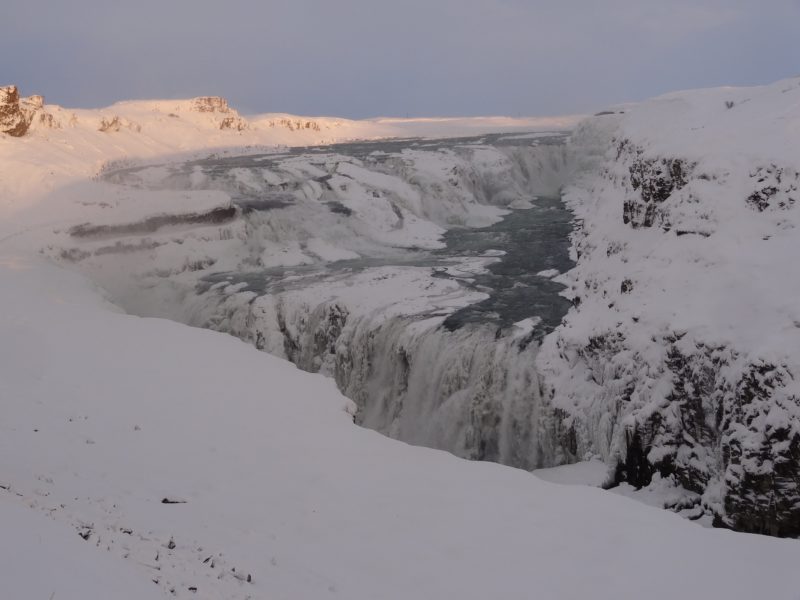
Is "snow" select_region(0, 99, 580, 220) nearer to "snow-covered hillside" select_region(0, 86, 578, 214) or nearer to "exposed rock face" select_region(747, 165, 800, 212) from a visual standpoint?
"snow-covered hillside" select_region(0, 86, 578, 214)

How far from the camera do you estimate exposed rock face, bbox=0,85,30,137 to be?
113 feet

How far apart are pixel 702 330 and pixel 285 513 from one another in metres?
7.24

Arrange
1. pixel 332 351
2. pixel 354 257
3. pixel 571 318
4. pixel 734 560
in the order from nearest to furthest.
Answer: pixel 734 560 < pixel 571 318 < pixel 332 351 < pixel 354 257

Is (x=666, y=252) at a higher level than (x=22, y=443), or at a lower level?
higher

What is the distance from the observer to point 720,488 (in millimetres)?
9961

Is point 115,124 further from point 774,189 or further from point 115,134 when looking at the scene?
point 774,189

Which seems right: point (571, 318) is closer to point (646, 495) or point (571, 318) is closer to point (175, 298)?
point (646, 495)

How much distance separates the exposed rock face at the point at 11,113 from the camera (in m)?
34.5

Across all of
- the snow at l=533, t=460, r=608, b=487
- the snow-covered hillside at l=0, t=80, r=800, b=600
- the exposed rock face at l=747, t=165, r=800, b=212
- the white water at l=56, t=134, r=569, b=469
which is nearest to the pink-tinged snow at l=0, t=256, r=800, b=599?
the snow-covered hillside at l=0, t=80, r=800, b=600

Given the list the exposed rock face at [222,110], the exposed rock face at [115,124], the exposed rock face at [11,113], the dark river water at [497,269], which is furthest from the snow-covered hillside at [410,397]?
the exposed rock face at [222,110]

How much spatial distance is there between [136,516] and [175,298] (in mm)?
17433

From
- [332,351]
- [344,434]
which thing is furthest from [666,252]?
[332,351]

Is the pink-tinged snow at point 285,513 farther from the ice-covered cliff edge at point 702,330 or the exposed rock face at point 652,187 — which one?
the exposed rock face at point 652,187

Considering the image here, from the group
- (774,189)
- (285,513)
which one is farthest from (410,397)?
(285,513)
